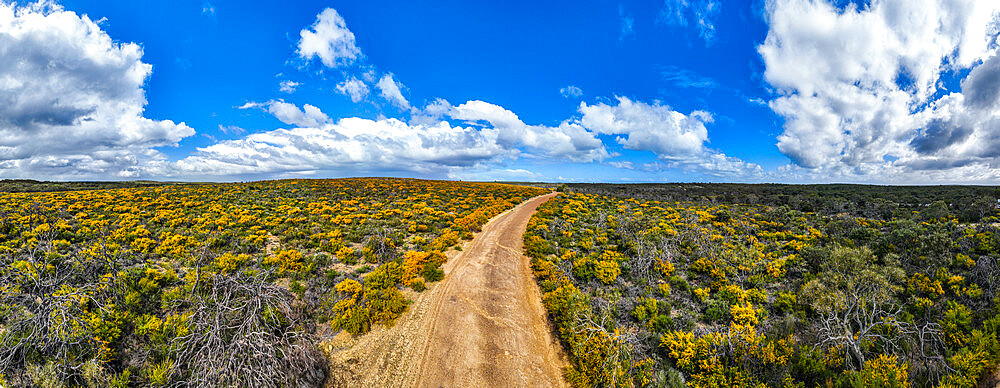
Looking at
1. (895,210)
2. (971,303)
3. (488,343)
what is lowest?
(488,343)

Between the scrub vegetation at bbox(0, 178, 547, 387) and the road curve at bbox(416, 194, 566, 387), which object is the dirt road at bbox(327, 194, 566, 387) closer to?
the road curve at bbox(416, 194, 566, 387)

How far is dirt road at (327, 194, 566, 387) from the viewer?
852cm

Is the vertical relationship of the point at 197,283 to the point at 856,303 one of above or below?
above

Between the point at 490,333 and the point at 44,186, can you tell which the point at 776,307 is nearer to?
the point at 490,333

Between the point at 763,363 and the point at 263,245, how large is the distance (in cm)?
2217

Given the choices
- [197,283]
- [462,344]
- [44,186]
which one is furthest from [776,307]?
[44,186]

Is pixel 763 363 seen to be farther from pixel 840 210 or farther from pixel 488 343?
pixel 840 210

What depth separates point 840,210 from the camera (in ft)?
98.0

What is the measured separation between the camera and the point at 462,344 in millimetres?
9781

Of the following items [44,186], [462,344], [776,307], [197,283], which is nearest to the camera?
[197,283]

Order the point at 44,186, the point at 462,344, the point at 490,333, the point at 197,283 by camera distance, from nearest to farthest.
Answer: the point at 197,283, the point at 462,344, the point at 490,333, the point at 44,186

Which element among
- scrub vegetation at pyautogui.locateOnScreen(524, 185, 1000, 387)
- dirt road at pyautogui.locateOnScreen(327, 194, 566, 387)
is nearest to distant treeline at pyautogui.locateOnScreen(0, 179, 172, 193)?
dirt road at pyautogui.locateOnScreen(327, 194, 566, 387)

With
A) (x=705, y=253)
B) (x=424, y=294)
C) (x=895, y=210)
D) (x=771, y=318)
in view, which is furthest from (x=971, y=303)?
(x=895, y=210)

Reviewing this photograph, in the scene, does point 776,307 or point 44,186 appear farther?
point 44,186
